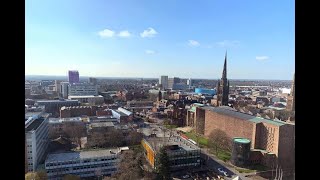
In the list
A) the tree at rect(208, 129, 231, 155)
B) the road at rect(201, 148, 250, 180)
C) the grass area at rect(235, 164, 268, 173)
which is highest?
the tree at rect(208, 129, 231, 155)

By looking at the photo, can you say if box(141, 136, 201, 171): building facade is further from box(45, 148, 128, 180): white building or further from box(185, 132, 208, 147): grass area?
box(185, 132, 208, 147): grass area

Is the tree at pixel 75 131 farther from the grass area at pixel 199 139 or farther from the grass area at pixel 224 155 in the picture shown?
the grass area at pixel 224 155

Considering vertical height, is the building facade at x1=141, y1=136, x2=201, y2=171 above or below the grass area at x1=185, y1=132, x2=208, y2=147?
above

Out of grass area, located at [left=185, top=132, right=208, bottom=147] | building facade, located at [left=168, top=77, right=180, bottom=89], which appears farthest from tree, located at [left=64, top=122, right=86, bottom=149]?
building facade, located at [left=168, top=77, right=180, bottom=89]

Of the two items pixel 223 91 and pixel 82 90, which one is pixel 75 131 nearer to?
pixel 223 91

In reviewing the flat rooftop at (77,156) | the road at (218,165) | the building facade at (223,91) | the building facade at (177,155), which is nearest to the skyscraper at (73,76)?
the building facade at (223,91)

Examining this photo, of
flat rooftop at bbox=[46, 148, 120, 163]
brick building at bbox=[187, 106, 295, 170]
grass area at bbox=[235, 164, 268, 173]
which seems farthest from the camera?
brick building at bbox=[187, 106, 295, 170]
